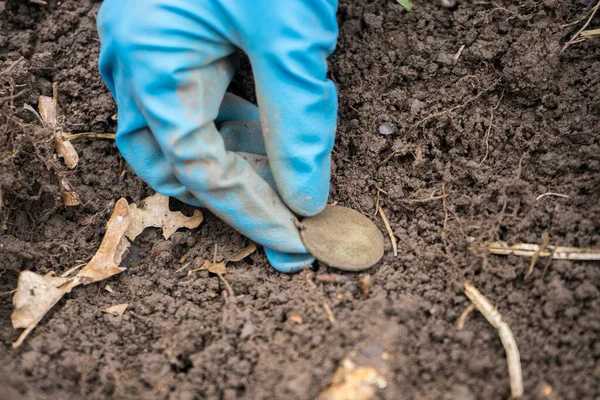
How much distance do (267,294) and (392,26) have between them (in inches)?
48.2

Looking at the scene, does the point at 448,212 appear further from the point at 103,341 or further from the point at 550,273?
the point at 103,341

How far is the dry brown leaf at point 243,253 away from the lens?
2.11 meters

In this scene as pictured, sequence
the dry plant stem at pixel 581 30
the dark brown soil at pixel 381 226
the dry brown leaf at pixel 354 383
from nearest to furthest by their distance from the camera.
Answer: the dry brown leaf at pixel 354 383, the dark brown soil at pixel 381 226, the dry plant stem at pixel 581 30

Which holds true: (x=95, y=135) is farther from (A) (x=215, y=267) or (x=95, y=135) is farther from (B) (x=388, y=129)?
(B) (x=388, y=129)

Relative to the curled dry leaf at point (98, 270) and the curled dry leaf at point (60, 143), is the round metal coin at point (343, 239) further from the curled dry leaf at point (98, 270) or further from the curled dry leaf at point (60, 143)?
the curled dry leaf at point (60, 143)

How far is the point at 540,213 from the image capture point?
6.40ft

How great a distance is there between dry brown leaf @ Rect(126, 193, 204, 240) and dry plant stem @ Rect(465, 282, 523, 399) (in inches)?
40.7

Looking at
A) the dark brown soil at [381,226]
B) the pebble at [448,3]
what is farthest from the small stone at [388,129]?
the pebble at [448,3]

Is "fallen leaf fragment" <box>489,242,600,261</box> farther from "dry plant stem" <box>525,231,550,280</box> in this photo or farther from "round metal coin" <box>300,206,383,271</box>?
"round metal coin" <box>300,206,383,271</box>

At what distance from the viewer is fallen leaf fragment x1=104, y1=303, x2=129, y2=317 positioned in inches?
77.6

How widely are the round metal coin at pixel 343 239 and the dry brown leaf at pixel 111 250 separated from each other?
691 millimetres

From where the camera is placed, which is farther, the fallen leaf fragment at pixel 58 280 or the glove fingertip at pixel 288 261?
the glove fingertip at pixel 288 261

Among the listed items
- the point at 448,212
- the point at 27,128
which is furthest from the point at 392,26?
the point at 27,128

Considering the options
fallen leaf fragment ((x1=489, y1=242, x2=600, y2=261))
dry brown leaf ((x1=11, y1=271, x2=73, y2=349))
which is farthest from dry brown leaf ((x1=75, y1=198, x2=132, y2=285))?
fallen leaf fragment ((x1=489, y1=242, x2=600, y2=261))
